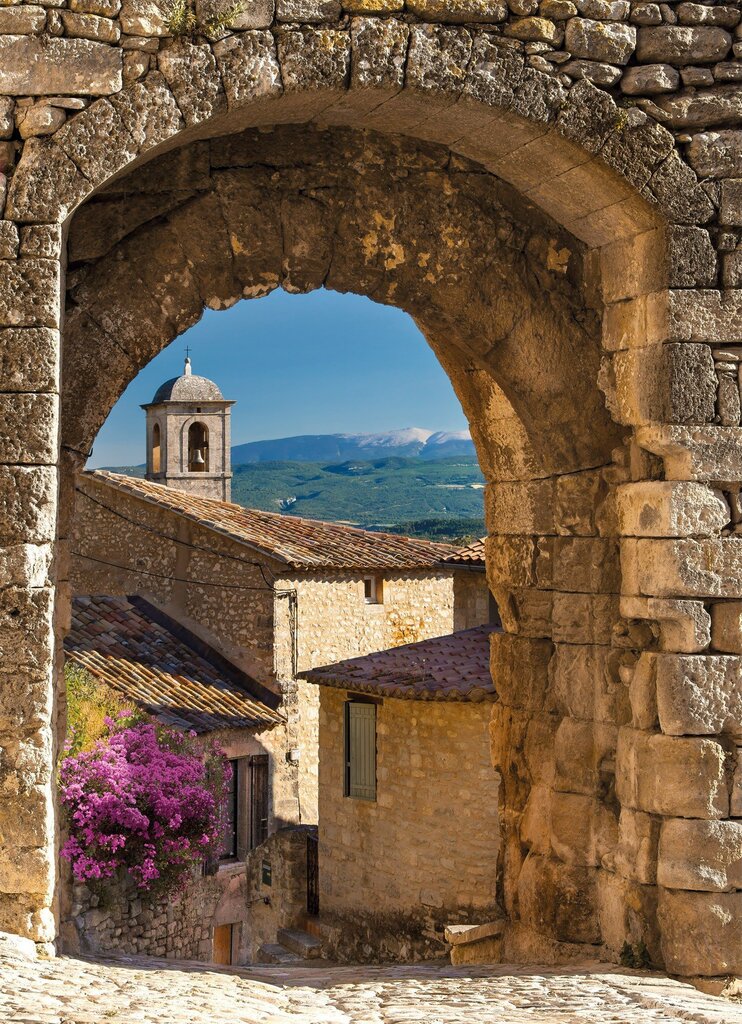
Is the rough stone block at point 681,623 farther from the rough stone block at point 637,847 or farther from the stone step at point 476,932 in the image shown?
the stone step at point 476,932

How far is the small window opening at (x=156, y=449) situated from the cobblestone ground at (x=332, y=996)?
2711 centimetres

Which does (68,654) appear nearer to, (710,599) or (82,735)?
(82,735)

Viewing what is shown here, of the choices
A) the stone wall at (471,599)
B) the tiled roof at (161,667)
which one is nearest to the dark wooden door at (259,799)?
the tiled roof at (161,667)

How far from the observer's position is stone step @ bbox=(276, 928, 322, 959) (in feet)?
47.3

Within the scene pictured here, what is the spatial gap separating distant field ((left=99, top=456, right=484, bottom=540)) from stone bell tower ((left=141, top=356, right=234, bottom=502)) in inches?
930

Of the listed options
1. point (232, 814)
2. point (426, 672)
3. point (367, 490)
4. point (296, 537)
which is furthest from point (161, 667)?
point (367, 490)

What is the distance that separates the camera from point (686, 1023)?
4.85 m

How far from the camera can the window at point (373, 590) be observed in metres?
19.5

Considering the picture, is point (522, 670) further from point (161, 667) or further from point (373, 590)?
point (373, 590)

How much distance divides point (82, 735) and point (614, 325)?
312 inches

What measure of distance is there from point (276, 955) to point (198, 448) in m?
19.3

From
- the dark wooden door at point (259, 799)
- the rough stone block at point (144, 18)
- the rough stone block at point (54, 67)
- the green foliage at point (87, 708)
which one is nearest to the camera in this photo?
the rough stone block at point (54, 67)

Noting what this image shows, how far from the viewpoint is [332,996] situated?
18.1 ft

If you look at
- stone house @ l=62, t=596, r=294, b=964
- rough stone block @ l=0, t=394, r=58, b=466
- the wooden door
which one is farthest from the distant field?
rough stone block @ l=0, t=394, r=58, b=466
